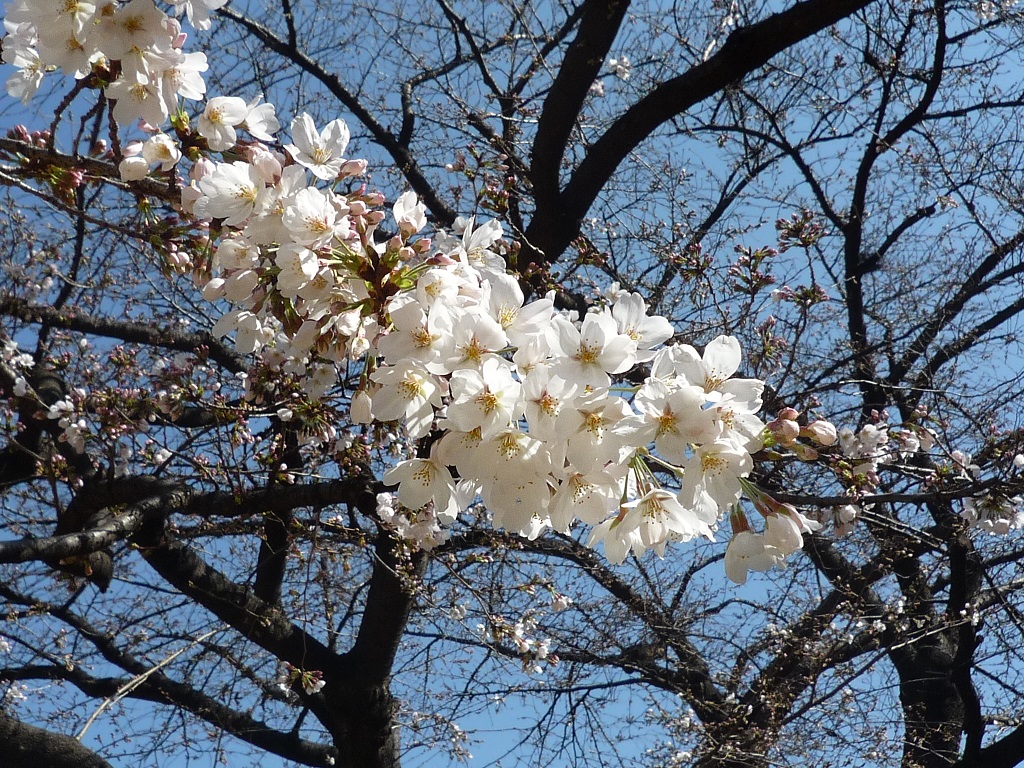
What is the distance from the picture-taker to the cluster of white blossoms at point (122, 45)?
3.72ft

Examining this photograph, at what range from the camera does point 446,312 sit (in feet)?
3.20

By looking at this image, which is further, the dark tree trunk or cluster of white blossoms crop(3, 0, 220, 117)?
the dark tree trunk

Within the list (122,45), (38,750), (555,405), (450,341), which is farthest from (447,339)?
(38,750)

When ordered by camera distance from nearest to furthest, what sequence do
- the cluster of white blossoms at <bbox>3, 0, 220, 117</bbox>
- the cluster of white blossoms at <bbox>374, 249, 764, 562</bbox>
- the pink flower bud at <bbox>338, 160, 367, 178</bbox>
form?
the cluster of white blossoms at <bbox>374, 249, 764, 562</bbox>, the cluster of white blossoms at <bbox>3, 0, 220, 117</bbox>, the pink flower bud at <bbox>338, 160, 367, 178</bbox>

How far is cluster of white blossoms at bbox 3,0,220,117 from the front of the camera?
1135 millimetres

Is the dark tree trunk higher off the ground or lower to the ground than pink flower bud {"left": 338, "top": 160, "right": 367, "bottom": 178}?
higher

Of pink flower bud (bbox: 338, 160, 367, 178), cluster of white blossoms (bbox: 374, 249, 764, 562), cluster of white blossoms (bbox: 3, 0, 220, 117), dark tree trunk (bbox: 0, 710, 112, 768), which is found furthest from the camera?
dark tree trunk (bbox: 0, 710, 112, 768)

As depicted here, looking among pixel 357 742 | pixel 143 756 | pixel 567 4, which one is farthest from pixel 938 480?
pixel 143 756

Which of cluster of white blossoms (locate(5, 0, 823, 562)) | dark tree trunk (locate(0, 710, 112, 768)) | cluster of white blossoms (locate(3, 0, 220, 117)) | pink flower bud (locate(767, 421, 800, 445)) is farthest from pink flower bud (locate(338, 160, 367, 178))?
dark tree trunk (locate(0, 710, 112, 768))

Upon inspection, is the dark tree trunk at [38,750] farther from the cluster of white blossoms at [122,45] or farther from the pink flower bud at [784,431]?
the pink flower bud at [784,431]

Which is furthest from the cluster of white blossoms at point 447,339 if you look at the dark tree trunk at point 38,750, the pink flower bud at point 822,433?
the dark tree trunk at point 38,750

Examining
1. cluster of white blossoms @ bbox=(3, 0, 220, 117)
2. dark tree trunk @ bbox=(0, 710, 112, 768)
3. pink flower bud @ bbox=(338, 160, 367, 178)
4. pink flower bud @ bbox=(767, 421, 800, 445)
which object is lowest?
pink flower bud @ bbox=(767, 421, 800, 445)

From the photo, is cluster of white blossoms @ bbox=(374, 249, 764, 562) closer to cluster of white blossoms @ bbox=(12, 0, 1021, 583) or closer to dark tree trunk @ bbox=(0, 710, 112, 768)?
cluster of white blossoms @ bbox=(12, 0, 1021, 583)

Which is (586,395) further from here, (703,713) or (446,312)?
(703,713)
